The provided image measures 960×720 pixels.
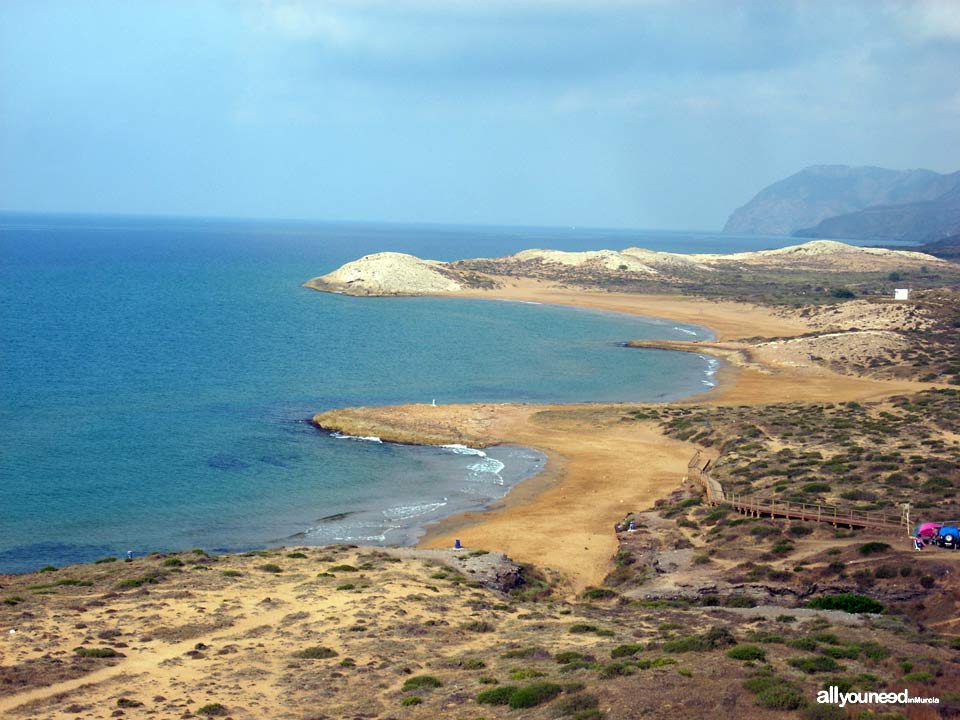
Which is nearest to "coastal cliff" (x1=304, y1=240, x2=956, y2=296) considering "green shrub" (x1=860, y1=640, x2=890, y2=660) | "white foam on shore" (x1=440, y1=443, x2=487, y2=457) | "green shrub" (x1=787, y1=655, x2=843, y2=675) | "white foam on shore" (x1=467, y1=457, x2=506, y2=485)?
"white foam on shore" (x1=440, y1=443, x2=487, y2=457)

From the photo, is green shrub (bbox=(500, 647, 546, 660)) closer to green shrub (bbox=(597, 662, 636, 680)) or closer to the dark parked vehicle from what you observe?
green shrub (bbox=(597, 662, 636, 680))

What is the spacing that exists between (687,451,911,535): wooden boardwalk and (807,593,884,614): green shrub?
25.2ft

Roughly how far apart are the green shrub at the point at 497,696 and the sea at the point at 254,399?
20.1 m

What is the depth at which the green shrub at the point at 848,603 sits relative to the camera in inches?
1111

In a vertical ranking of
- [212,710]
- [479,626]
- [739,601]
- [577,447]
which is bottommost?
[577,447]

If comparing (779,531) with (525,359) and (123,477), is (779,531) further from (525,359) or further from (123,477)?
(525,359)

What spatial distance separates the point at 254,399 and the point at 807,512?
40.3 metres

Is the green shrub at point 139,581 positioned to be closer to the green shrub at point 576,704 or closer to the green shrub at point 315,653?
the green shrub at point 315,653

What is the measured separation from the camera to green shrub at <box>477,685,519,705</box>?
2059 cm

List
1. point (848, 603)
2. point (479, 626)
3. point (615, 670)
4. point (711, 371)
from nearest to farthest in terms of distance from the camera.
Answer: point (615, 670) < point (479, 626) < point (848, 603) < point (711, 371)

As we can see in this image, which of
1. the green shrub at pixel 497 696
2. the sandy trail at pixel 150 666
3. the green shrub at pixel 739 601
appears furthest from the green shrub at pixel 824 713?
the sandy trail at pixel 150 666

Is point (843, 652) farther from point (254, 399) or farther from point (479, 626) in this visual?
point (254, 399)

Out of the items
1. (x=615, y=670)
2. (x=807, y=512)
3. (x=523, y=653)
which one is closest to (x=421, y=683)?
(x=523, y=653)

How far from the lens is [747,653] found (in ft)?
71.9
